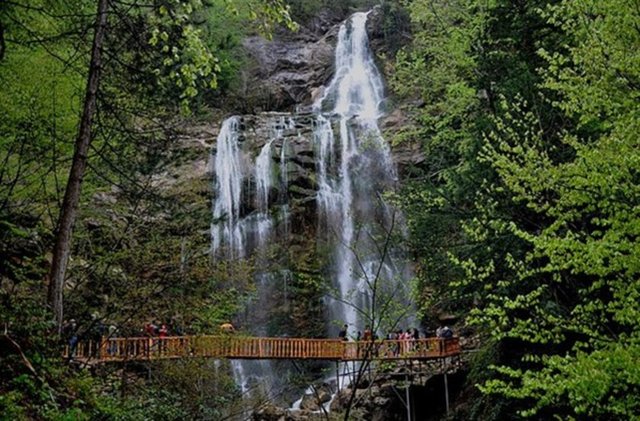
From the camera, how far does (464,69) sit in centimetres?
1794

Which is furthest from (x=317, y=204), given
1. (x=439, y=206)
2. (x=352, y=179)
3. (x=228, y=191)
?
(x=439, y=206)

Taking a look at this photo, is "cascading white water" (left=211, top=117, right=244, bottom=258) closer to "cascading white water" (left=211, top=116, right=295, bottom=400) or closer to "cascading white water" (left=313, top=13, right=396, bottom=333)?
"cascading white water" (left=211, top=116, right=295, bottom=400)

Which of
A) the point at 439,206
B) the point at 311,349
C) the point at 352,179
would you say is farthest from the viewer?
the point at 352,179

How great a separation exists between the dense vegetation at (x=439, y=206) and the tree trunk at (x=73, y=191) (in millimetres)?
92

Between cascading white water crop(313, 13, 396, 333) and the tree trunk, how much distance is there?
14.9m

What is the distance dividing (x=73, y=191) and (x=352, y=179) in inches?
789

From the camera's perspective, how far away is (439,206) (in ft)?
43.2

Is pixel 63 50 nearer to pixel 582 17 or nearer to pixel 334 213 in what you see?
pixel 582 17

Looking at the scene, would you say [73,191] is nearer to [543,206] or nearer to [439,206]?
[543,206]

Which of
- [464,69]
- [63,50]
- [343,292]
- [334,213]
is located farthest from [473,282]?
[334,213]

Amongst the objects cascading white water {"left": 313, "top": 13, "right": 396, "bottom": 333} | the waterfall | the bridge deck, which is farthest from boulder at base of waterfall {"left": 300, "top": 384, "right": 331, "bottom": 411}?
cascading white water {"left": 313, "top": 13, "right": 396, "bottom": 333}

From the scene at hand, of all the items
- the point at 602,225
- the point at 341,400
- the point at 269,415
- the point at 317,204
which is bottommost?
the point at 269,415

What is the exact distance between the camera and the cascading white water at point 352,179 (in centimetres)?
2316

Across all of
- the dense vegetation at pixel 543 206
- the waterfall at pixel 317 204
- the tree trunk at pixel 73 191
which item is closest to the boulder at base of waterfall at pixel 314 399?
the waterfall at pixel 317 204
